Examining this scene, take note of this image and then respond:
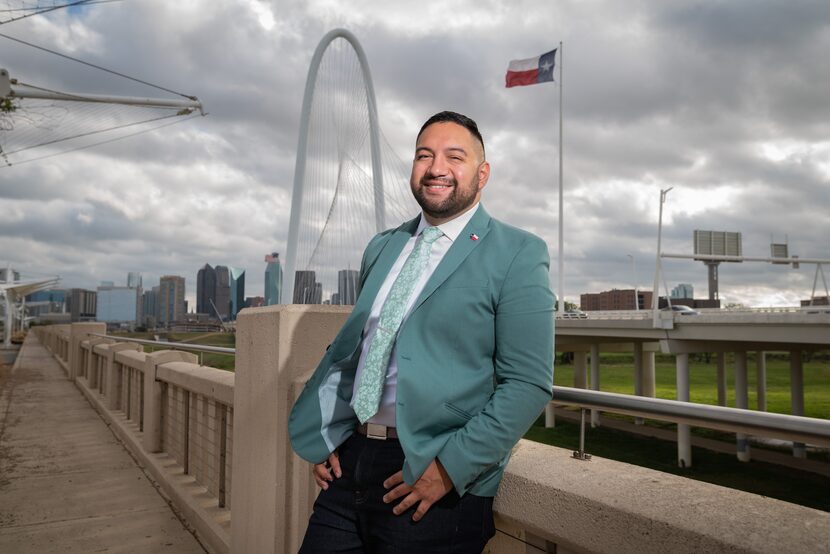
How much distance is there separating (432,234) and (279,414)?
1372 mm

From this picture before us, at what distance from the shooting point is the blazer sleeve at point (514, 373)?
164 cm

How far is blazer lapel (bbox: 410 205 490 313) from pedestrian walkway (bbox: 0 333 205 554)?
10.4 ft

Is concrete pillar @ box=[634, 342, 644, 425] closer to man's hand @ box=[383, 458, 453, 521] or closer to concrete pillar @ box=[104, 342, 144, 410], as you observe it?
concrete pillar @ box=[104, 342, 144, 410]

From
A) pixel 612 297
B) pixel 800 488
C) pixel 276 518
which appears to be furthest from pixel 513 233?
pixel 612 297

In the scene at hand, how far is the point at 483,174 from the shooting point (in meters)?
2.13

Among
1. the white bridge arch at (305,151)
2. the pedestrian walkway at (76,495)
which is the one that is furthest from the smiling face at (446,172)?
the white bridge arch at (305,151)

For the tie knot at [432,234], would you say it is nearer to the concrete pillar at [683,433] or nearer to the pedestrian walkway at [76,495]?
the pedestrian walkway at [76,495]

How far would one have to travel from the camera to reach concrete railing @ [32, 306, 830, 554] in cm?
147

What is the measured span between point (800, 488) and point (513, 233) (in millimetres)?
27839

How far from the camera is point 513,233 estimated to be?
196 centimetres

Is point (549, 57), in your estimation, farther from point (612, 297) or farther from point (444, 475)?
point (612, 297)

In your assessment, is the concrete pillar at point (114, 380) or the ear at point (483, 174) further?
the concrete pillar at point (114, 380)

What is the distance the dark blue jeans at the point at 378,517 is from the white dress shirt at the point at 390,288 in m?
0.11

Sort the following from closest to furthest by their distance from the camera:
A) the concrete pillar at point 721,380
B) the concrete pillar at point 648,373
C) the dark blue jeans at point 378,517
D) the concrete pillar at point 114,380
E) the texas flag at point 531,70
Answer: the dark blue jeans at point 378,517 < the concrete pillar at point 114,380 < the texas flag at point 531,70 < the concrete pillar at point 721,380 < the concrete pillar at point 648,373
